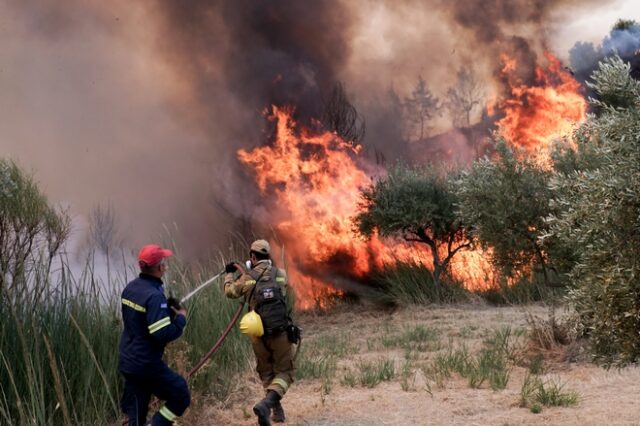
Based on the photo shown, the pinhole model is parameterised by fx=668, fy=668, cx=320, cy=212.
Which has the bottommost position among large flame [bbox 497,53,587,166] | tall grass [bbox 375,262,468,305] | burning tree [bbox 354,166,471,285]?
tall grass [bbox 375,262,468,305]

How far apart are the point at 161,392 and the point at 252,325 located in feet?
4.64

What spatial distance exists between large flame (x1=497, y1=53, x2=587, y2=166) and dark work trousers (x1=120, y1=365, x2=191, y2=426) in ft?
56.3

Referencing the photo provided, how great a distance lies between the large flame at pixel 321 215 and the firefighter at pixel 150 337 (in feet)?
45.6

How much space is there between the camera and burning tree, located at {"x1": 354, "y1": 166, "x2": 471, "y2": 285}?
18.2 meters

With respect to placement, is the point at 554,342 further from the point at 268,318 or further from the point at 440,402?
the point at 268,318

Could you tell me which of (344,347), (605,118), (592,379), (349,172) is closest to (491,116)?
(349,172)

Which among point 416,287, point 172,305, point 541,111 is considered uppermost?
point 541,111

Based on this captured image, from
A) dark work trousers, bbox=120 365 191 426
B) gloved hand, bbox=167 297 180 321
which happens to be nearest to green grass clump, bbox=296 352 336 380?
dark work trousers, bbox=120 365 191 426

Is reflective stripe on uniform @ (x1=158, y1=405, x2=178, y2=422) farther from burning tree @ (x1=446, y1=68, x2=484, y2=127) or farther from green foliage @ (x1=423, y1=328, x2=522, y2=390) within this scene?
burning tree @ (x1=446, y1=68, x2=484, y2=127)

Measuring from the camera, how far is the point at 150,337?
495 centimetres

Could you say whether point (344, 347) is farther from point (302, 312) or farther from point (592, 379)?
point (302, 312)

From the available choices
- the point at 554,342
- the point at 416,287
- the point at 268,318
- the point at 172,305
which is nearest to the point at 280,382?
the point at 268,318

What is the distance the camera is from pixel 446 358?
955cm

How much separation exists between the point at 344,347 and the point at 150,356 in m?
6.93
